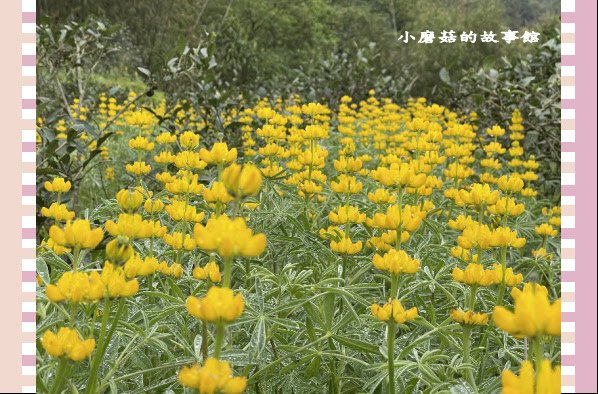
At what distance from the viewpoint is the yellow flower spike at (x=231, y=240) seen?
620 mm

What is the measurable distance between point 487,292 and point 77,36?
3.03 meters

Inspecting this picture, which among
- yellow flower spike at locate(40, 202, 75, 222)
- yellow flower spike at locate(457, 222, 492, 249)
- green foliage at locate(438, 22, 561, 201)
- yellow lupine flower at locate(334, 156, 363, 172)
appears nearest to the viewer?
yellow flower spike at locate(457, 222, 492, 249)

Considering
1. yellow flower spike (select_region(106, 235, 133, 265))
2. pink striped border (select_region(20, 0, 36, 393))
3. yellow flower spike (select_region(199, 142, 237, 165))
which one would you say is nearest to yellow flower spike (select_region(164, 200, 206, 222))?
yellow flower spike (select_region(199, 142, 237, 165))

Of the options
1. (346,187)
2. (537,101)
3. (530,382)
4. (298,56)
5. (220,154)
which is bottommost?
(530,382)

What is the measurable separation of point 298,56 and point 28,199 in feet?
41.9

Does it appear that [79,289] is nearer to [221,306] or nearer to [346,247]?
[221,306]

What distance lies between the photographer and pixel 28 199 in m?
0.97

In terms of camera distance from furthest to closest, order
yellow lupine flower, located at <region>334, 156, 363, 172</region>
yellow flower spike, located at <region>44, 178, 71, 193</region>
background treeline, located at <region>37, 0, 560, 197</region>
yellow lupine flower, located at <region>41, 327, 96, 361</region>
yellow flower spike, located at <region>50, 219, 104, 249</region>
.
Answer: background treeline, located at <region>37, 0, 560, 197</region> → yellow lupine flower, located at <region>334, 156, 363, 172</region> → yellow flower spike, located at <region>44, 178, 71, 193</region> → yellow flower spike, located at <region>50, 219, 104, 249</region> → yellow lupine flower, located at <region>41, 327, 96, 361</region>

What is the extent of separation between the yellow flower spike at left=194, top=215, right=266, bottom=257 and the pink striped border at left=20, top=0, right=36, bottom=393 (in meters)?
0.41

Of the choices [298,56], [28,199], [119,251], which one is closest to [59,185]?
[28,199]

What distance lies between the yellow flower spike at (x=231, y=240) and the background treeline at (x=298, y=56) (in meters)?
1.88

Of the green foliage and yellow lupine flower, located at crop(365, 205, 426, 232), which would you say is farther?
the green foliage

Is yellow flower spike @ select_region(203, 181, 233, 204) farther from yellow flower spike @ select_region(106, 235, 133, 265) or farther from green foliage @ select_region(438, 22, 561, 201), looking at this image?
green foliage @ select_region(438, 22, 561, 201)

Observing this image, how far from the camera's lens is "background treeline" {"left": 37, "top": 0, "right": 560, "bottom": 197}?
3.58 m
